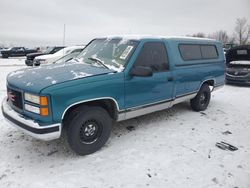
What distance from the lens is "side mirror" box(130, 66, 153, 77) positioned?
11.8ft

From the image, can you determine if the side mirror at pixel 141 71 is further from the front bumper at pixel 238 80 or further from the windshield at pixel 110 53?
the front bumper at pixel 238 80

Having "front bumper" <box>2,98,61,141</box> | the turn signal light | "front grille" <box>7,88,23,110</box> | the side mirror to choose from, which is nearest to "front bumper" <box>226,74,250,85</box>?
the side mirror

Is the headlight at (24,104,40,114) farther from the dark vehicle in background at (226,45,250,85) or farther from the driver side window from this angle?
the dark vehicle in background at (226,45,250,85)

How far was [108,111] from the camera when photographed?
3.84m

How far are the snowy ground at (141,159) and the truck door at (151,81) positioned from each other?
2.41 ft

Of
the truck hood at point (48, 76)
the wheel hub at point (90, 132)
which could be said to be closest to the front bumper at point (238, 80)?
the truck hood at point (48, 76)

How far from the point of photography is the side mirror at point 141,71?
3601mm

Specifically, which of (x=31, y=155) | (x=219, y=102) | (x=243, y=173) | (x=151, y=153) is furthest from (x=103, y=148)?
(x=219, y=102)

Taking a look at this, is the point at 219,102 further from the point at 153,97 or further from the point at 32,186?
the point at 32,186

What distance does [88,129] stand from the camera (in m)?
3.44

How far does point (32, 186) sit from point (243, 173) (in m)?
2.88

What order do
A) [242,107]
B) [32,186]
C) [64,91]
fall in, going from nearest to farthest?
[32,186], [64,91], [242,107]

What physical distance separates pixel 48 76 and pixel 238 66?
33.1 feet

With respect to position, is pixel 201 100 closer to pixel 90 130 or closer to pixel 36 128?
pixel 90 130
